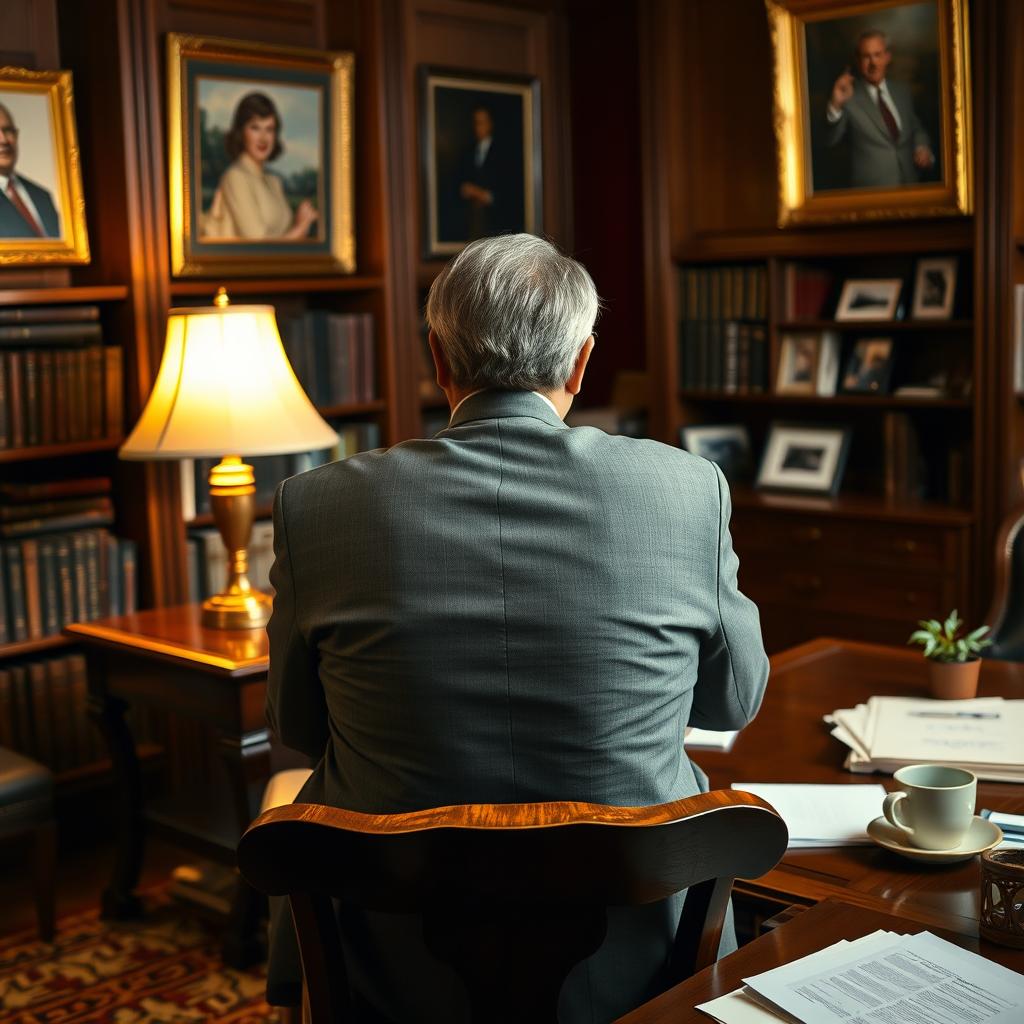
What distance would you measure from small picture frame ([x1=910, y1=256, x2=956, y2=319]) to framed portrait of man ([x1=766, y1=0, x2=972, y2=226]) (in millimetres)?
227

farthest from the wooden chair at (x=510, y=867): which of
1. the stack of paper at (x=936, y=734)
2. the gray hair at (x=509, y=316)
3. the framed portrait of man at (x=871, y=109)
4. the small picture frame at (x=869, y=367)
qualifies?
the small picture frame at (x=869, y=367)

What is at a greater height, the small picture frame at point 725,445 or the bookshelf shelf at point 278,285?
the bookshelf shelf at point 278,285

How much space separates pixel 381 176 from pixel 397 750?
3.22 metres

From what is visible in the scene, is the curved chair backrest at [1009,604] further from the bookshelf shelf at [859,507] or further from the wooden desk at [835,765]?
the bookshelf shelf at [859,507]

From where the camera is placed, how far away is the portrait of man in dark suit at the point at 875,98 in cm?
422

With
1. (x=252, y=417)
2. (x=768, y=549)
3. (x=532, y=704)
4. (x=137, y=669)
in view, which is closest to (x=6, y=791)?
(x=137, y=669)

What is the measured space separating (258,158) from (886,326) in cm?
207

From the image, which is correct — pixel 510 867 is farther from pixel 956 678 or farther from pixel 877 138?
pixel 877 138

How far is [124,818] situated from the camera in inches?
135

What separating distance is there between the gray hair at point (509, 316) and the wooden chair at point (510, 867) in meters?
0.53

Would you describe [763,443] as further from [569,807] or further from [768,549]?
[569,807]

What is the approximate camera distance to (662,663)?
151 cm

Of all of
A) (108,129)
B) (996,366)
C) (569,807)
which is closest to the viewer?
(569,807)

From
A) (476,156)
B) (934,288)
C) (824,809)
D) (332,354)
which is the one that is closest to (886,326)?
(934,288)
